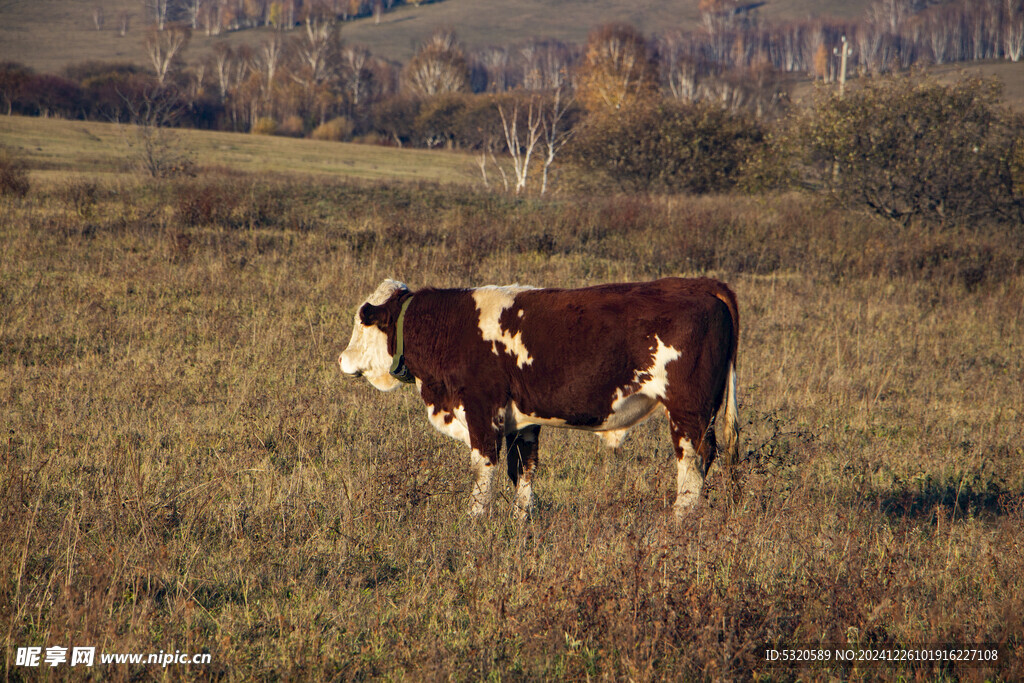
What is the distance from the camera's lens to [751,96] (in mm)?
85062

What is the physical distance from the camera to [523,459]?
18.6 feet

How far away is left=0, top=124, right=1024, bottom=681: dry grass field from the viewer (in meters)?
3.63

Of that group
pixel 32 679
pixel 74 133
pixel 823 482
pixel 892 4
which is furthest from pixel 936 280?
pixel 892 4

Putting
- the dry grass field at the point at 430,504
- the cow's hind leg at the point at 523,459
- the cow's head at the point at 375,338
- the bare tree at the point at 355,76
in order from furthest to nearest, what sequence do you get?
the bare tree at the point at 355,76 < the cow's head at the point at 375,338 < the cow's hind leg at the point at 523,459 < the dry grass field at the point at 430,504

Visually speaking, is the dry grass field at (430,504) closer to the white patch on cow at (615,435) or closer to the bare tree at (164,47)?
the white patch on cow at (615,435)

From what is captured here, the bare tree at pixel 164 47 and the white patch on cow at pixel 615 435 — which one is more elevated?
the bare tree at pixel 164 47

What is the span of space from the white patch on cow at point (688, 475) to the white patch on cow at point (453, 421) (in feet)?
4.74

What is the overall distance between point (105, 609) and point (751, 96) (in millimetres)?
89815

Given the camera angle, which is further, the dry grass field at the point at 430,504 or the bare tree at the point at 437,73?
the bare tree at the point at 437,73

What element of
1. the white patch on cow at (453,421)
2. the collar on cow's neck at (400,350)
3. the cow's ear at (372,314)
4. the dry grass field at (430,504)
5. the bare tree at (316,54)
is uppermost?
the bare tree at (316,54)

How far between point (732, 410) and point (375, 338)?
8.52 ft

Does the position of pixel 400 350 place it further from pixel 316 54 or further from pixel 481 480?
pixel 316 54

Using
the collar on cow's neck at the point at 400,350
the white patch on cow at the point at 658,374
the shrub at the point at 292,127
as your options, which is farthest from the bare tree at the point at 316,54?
the white patch on cow at the point at 658,374

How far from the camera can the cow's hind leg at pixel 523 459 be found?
555cm
